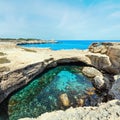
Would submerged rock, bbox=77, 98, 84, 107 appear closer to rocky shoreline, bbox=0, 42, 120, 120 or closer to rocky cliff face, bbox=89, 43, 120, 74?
rocky shoreline, bbox=0, 42, 120, 120

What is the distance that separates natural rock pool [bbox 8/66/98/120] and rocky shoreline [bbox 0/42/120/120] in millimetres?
1237

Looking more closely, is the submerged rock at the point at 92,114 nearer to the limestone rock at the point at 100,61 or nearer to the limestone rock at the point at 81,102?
the limestone rock at the point at 81,102

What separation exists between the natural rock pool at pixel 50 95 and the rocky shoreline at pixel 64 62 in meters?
1.24

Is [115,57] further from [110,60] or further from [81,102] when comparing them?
[81,102]

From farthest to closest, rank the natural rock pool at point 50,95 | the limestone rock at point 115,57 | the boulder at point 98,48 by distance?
the boulder at point 98,48 < the limestone rock at point 115,57 < the natural rock pool at point 50,95

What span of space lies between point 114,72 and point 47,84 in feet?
39.8

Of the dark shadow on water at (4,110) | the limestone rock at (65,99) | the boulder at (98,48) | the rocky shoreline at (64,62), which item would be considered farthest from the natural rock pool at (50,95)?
the boulder at (98,48)

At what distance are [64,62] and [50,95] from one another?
611 inches

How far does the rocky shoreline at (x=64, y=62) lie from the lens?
24594 millimetres

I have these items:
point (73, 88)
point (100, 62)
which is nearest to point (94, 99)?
point (73, 88)

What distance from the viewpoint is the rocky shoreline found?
80.7 ft

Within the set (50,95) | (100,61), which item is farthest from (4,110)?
(100,61)

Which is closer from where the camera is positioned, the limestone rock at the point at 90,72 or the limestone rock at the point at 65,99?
the limestone rock at the point at 65,99

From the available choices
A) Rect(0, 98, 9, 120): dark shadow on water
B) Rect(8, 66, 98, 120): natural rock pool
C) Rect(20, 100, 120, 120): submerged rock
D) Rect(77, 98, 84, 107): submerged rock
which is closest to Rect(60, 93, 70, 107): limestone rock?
Rect(8, 66, 98, 120): natural rock pool
